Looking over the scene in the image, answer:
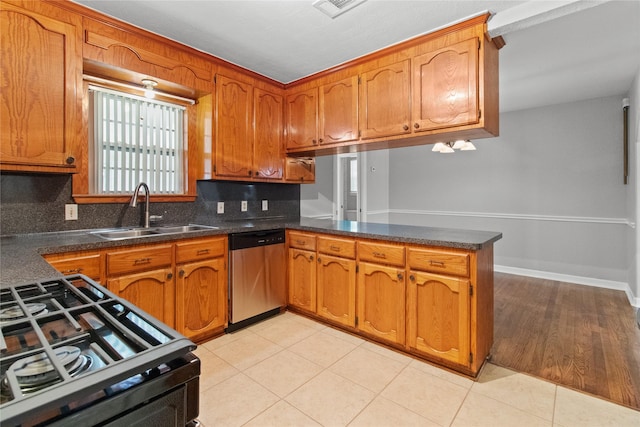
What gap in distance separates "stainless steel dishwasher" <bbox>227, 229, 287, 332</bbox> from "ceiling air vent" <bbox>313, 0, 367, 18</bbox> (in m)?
1.79

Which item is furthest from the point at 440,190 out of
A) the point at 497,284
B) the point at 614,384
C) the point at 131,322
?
the point at 131,322

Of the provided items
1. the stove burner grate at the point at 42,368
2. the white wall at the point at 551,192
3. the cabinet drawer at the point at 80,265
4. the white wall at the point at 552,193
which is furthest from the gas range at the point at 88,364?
the white wall at the point at 551,192

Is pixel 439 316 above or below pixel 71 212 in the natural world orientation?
below

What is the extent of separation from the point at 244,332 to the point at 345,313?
2.91 ft

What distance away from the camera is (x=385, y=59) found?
270 cm

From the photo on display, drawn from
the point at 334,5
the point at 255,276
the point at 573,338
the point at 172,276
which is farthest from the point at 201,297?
the point at 573,338

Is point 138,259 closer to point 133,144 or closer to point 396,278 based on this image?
point 133,144

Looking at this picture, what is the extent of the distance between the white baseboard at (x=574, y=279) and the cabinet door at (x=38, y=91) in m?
5.36

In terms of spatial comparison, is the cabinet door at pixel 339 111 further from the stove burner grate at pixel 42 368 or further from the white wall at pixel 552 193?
the stove burner grate at pixel 42 368

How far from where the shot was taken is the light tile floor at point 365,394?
174 centimetres

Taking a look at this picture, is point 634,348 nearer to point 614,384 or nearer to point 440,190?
point 614,384

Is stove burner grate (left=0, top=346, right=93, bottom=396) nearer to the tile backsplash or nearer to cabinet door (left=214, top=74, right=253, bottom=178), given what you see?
the tile backsplash

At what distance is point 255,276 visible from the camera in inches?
114

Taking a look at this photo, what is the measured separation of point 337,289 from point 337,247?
1.23 feet
